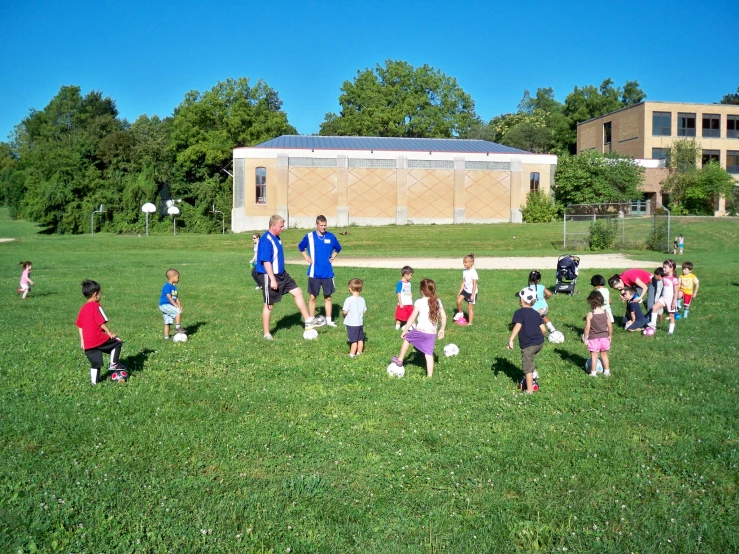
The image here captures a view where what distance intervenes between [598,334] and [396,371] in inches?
105

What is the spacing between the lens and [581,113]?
80625 millimetres

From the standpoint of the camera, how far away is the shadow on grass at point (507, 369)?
8.38 meters

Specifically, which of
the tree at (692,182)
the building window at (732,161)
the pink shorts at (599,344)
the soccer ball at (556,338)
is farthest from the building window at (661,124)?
the pink shorts at (599,344)

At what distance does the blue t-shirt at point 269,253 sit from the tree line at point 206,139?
48.4 m

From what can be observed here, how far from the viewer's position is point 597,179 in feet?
175

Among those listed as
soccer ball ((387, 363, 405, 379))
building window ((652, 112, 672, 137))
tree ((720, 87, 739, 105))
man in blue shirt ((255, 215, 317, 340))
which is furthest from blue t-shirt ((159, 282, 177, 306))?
tree ((720, 87, 739, 105))

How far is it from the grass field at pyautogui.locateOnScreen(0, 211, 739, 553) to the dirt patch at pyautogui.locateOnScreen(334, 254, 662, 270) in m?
13.5

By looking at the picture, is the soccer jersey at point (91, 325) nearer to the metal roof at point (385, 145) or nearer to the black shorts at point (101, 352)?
the black shorts at point (101, 352)

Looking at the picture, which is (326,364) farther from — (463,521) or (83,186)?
(83,186)

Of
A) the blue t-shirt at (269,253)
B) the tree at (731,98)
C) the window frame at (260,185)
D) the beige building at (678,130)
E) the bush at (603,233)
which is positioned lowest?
the blue t-shirt at (269,253)

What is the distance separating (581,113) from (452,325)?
7571 cm

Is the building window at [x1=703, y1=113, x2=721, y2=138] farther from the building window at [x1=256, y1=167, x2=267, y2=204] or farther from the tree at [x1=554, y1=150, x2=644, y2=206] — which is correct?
the building window at [x1=256, y1=167, x2=267, y2=204]

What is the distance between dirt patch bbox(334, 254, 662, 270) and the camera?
24.6 metres

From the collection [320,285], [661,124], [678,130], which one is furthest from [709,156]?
[320,285]
